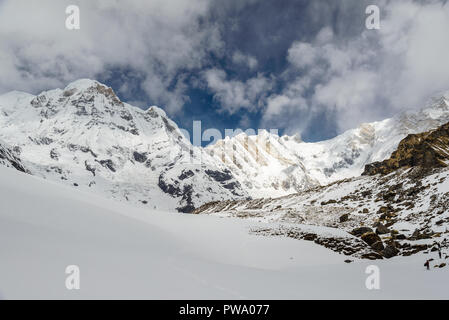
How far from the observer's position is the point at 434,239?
779 inches

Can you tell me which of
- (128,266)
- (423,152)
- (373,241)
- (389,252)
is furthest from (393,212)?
(128,266)

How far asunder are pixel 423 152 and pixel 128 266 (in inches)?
2403

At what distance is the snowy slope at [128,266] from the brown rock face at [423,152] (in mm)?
39532

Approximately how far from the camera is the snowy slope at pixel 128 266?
20.2 feet

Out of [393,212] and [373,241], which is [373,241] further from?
[393,212]

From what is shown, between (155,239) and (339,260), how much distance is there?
40.3ft

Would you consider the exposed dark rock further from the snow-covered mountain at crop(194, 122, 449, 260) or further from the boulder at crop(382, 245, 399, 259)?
the boulder at crop(382, 245, 399, 259)

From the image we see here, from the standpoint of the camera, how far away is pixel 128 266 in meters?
8.00

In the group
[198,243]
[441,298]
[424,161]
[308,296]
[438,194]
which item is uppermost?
[424,161]

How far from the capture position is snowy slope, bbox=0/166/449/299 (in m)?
6.17

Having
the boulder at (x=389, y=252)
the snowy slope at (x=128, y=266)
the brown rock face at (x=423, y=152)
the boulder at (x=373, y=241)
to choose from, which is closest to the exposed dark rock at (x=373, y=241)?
the boulder at (x=373, y=241)

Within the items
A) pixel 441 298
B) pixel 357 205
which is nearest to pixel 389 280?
pixel 441 298

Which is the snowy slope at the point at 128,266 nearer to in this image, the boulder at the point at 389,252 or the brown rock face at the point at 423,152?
the boulder at the point at 389,252

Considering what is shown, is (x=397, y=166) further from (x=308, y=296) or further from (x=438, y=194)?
(x=308, y=296)
